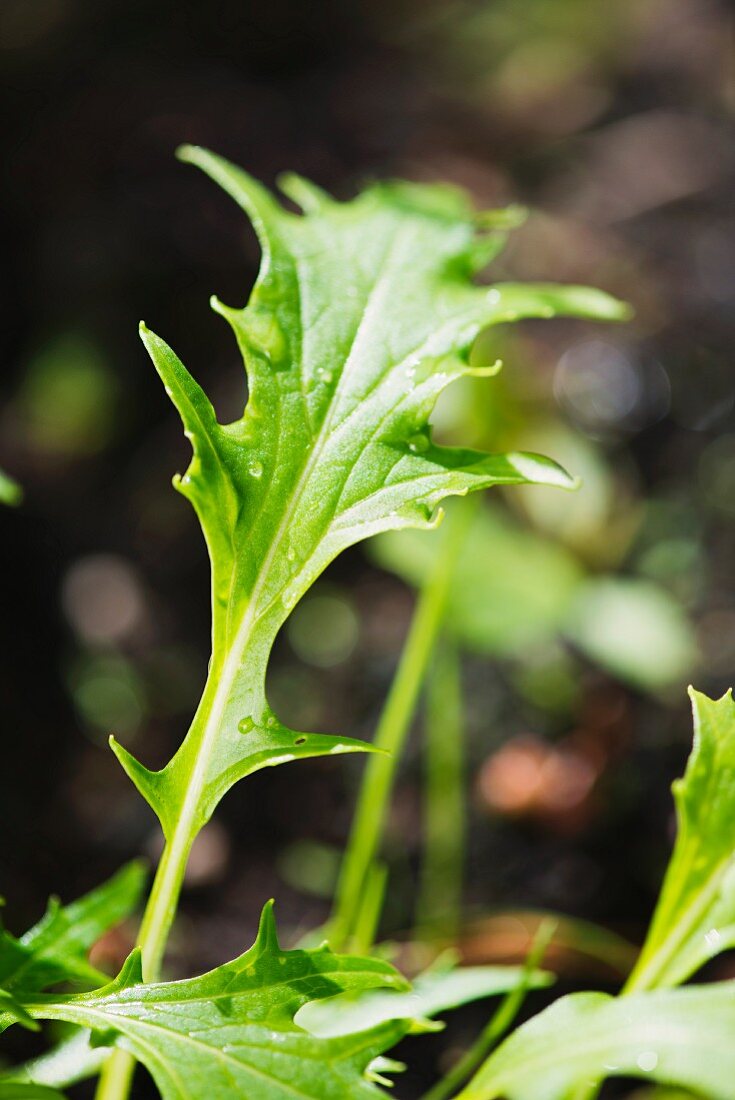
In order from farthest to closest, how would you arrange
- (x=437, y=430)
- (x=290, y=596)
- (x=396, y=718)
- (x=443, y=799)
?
(x=437, y=430) < (x=443, y=799) < (x=396, y=718) < (x=290, y=596)

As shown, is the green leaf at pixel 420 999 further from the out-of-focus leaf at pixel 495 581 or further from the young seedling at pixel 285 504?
the out-of-focus leaf at pixel 495 581

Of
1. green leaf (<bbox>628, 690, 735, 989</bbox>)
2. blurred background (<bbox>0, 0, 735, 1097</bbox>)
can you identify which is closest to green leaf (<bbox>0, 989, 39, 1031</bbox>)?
green leaf (<bbox>628, 690, 735, 989</bbox>)

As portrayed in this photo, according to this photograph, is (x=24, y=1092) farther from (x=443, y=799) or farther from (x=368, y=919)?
(x=443, y=799)

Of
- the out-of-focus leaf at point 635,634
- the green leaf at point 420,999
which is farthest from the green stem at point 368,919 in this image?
the out-of-focus leaf at point 635,634

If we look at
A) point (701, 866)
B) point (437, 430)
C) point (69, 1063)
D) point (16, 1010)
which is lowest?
point (69, 1063)

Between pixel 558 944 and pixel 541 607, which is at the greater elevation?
pixel 541 607

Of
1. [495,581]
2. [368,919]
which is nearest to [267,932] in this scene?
[368,919]

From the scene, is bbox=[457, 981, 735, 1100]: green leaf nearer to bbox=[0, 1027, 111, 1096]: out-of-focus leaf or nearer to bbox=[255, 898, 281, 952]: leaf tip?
bbox=[255, 898, 281, 952]: leaf tip

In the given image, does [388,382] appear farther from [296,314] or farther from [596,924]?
[596,924]

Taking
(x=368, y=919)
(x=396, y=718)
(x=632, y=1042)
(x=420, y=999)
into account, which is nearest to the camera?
(x=632, y=1042)
